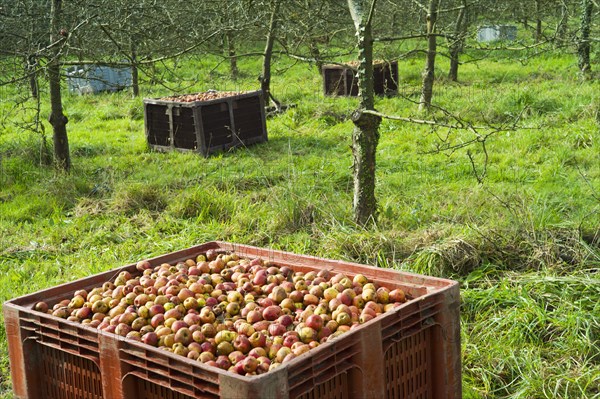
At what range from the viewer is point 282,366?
7.78 feet

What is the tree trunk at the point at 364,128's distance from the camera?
519 centimetres

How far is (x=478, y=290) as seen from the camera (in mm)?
4473

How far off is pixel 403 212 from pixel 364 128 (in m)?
1.00

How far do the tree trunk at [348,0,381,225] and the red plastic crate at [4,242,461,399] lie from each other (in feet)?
6.24

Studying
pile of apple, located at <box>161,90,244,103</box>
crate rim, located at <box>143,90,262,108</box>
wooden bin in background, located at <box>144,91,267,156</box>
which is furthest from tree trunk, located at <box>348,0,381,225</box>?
pile of apple, located at <box>161,90,244,103</box>

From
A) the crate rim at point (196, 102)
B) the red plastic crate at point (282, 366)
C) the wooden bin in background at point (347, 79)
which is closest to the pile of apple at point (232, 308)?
the red plastic crate at point (282, 366)

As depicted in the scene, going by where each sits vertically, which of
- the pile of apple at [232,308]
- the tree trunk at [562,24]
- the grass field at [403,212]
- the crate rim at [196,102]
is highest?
the tree trunk at [562,24]

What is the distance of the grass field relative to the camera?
157 inches

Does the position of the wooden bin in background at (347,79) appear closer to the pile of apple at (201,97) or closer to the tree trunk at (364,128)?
the pile of apple at (201,97)

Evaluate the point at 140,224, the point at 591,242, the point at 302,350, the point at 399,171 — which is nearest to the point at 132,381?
the point at 302,350

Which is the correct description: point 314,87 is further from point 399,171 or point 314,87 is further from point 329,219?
point 329,219

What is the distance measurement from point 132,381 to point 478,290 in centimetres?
239

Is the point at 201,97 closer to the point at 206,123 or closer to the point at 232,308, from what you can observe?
A: the point at 206,123

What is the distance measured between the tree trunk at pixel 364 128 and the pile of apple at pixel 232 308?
5.98 ft
